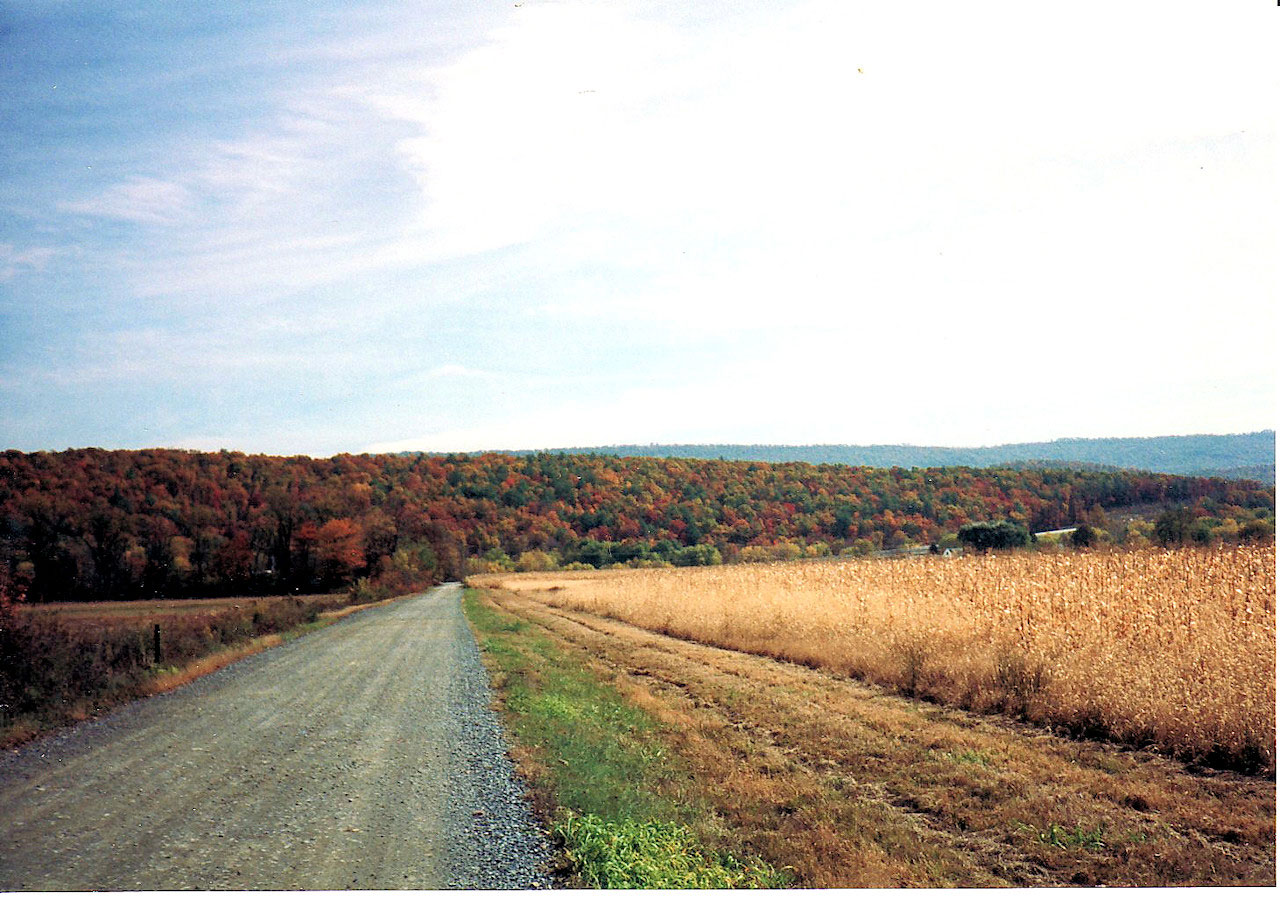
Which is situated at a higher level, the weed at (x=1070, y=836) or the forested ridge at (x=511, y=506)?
the forested ridge at (x=511, y=506)

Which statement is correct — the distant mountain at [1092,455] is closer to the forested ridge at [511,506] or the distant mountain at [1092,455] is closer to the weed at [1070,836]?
the forested ridge at [511,506]

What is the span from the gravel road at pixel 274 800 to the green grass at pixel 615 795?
334 millimetres

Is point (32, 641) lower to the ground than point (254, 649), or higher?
higher

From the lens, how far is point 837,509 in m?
12.7

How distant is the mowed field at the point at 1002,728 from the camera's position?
529 centimetres

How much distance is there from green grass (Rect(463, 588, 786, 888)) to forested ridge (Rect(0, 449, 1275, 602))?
4.42 metres

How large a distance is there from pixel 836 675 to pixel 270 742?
7.31 meters

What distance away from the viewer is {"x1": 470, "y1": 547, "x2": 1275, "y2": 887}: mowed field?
5289 mm

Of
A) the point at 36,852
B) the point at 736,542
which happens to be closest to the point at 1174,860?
the point at 36,852

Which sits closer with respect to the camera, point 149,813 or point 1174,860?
point 1174,860

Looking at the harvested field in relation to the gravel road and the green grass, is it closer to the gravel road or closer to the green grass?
the green grass

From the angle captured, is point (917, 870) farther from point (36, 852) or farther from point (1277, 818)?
point (36, 852)

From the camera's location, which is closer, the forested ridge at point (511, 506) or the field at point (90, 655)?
the forested ridge at point (511, 506)

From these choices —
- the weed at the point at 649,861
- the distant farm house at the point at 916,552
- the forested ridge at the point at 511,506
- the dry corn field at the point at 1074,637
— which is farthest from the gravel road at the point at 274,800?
the distant farm house at the point at 916,552
